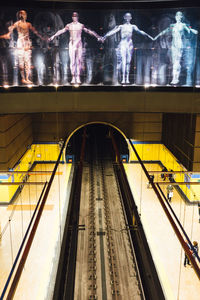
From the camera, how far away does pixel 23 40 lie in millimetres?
9672

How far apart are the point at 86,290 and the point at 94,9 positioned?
26.2 ft

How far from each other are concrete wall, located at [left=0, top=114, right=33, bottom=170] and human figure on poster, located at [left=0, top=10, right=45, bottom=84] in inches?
117

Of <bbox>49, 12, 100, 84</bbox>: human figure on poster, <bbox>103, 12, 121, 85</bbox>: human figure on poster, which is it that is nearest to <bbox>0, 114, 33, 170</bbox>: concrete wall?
<bbox>49, 12, 100, 84</bbox>: human figure on poster

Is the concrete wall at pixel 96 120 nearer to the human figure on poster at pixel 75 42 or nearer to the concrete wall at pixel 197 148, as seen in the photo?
the concrete wall at pixel 197 148

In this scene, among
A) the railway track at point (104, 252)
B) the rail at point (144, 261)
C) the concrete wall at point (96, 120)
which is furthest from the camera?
the concrete wall at point (96, 120)

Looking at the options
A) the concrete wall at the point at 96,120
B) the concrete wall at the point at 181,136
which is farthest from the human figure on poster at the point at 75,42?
the concrete wall at the point at 96,120

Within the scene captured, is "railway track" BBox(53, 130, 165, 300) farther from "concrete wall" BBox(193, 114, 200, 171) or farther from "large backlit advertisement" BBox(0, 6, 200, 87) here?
"concrete wall" BBox(193, 114, 200, 171)

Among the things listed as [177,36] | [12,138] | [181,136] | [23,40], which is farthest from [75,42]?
[181,136]

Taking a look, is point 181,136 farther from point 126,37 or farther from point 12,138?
point 12,138

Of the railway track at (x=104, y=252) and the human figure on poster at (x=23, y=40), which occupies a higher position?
the human figure on poster at (x=23, y=40)

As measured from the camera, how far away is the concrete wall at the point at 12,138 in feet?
40.0

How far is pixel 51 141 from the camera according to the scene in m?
17.9

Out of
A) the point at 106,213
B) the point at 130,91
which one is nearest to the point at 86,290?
the point at 106,213

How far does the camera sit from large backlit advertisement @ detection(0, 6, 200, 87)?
31.4 feet
